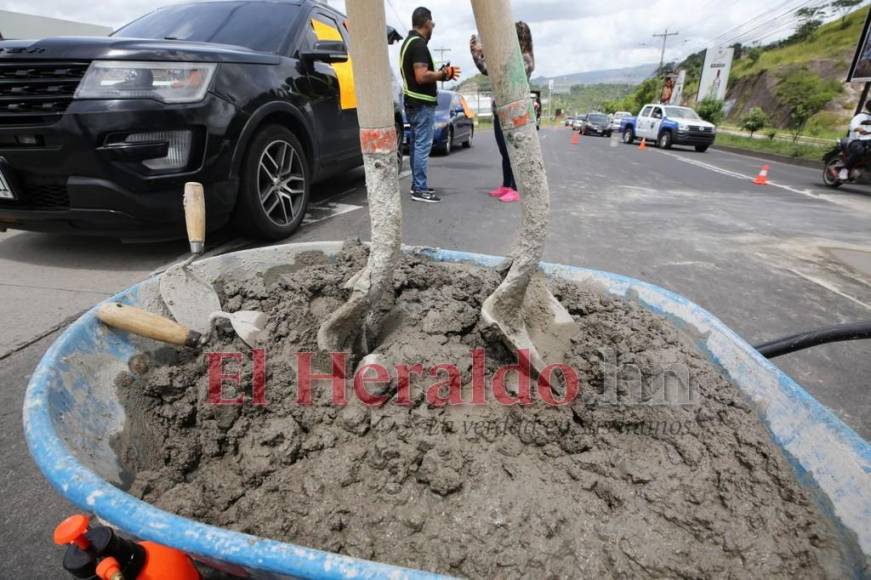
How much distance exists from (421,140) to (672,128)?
55.9ft

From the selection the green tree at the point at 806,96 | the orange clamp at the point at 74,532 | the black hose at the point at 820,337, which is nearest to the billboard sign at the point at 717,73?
the green tree at the point at 806,96

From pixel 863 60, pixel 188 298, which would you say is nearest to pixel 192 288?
pixel 188 298

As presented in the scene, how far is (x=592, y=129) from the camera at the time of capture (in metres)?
28.9

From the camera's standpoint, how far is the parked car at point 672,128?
58.7 feet

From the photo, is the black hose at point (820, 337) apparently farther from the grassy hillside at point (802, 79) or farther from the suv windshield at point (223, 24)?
the grassy hillside at point (802, 79)

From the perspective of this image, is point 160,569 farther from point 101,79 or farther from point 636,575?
point 101,79

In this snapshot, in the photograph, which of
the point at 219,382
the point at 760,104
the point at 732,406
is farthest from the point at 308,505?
the point at 760,104

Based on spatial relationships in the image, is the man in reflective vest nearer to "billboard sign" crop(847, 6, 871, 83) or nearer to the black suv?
the black suv

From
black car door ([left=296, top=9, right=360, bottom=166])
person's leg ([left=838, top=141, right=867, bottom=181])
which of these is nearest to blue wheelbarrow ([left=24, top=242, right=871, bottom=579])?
black car door ([left=296, top=9, right=360, bottom=166])

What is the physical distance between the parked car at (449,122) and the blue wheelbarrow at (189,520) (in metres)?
8.44

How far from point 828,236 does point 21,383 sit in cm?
701

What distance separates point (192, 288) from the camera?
1624mm

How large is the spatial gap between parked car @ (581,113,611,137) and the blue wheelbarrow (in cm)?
3062

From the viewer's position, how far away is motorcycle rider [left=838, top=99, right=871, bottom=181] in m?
8.50
